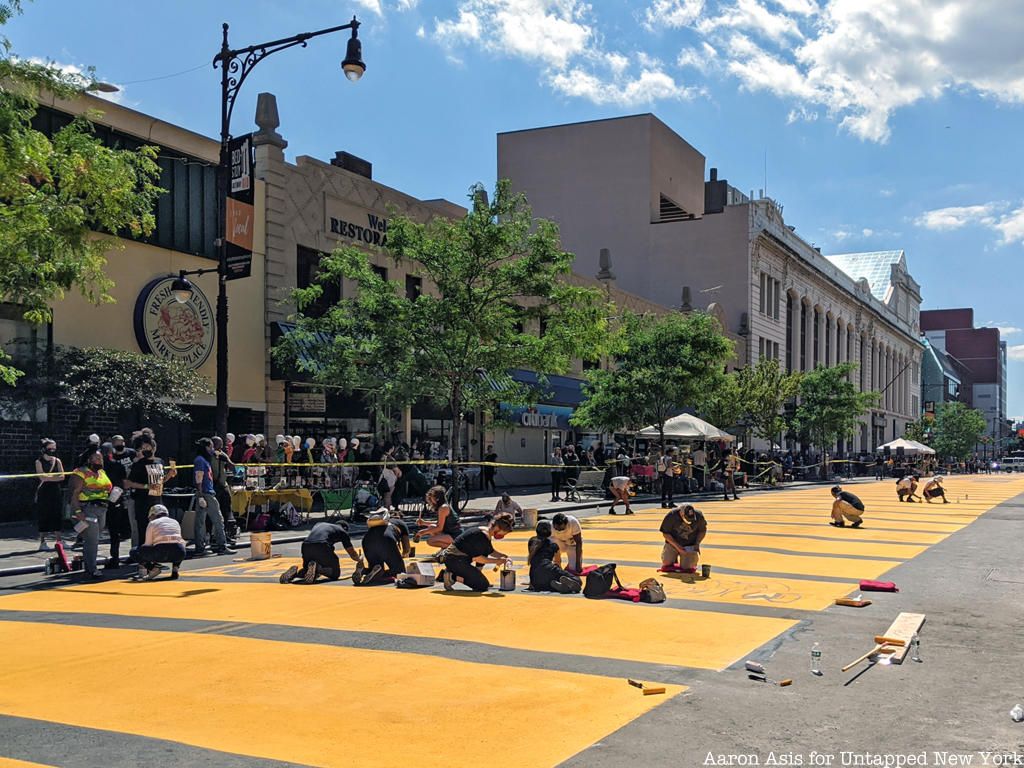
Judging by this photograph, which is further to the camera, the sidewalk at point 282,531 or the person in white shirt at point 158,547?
the sidewalk at point 282,531

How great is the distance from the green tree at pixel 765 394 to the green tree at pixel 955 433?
6842cm

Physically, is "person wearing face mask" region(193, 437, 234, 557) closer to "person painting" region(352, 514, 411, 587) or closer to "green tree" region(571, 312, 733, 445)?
"person painting" region(352, 514, 411, 587)

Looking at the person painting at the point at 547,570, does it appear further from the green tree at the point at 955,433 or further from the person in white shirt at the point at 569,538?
the green tree at the point at 955,433

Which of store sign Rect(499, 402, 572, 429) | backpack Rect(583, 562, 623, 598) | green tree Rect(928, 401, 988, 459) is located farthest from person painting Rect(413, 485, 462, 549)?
green tree Rect(928, 401, 988, 459)

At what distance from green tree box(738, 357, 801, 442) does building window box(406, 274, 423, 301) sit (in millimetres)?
22070

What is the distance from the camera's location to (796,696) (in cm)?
671

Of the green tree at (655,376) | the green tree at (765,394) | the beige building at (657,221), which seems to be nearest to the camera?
the green tree at (655,376)

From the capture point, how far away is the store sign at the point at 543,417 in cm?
3562

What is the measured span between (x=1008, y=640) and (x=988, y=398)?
650 feet

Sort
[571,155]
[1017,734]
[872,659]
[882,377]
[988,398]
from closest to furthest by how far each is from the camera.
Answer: [1017,734]
[872,659]
[571,155]
[882,377]
[988,398]

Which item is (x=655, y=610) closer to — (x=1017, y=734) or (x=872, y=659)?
(x=872, y=659)

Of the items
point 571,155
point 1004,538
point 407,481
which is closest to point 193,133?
point 407,481

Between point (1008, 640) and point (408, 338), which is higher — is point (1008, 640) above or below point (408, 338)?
below

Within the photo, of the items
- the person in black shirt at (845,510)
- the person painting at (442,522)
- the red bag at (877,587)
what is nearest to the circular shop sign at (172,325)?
the person painting at (442,522)
